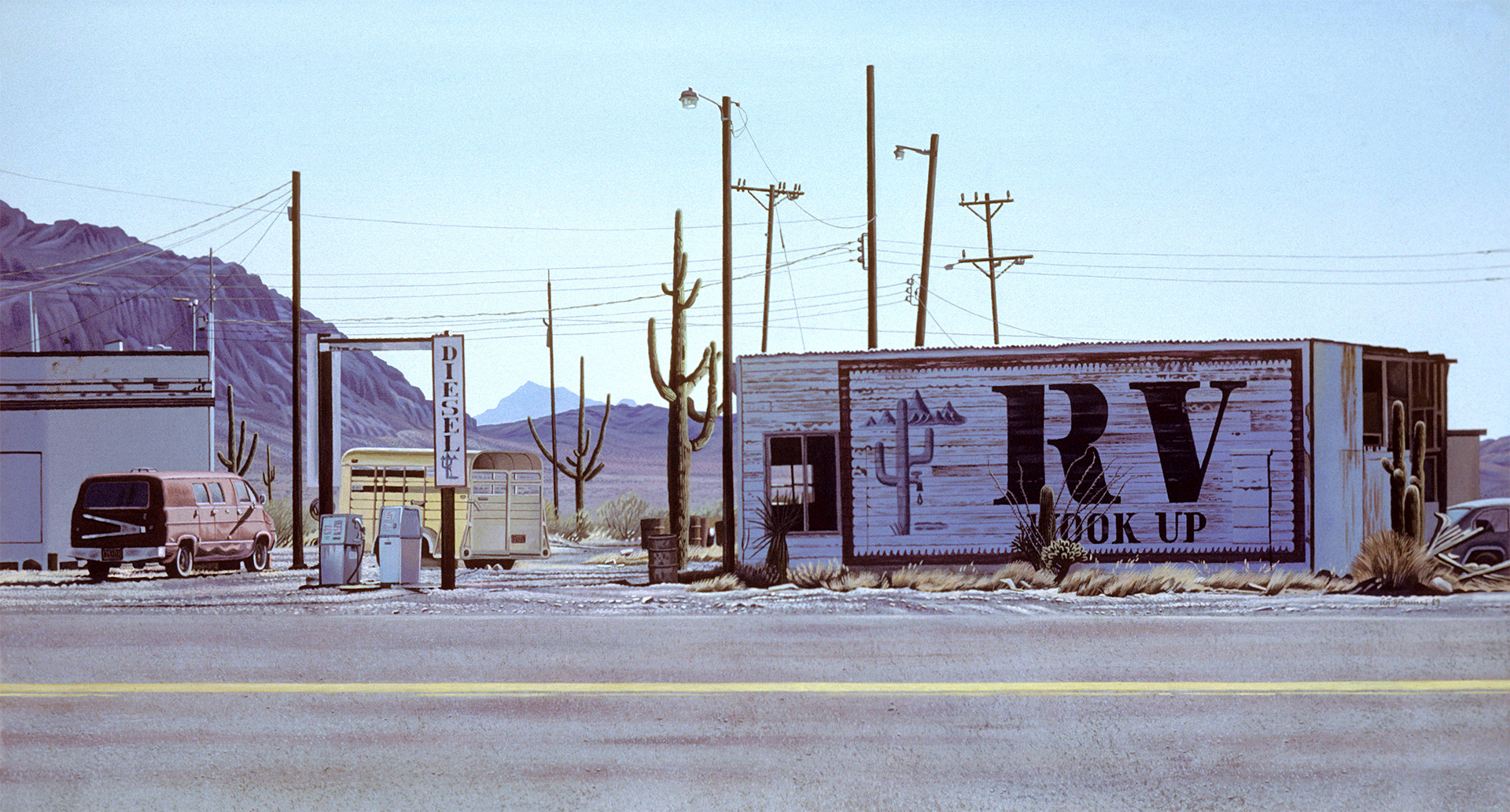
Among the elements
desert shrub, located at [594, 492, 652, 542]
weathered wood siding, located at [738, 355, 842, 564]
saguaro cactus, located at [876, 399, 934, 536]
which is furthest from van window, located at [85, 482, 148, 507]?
desert shrub, located at [594, 492, 652, 542]

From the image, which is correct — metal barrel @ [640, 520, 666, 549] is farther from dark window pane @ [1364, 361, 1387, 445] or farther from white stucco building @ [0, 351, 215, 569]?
white stucco building @ [0, 351, 215, 569]

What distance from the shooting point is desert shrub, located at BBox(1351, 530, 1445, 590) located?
18.8 metres

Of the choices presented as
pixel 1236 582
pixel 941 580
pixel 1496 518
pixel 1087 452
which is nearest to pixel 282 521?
pixel 941 580

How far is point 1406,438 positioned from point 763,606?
1211 centimetres

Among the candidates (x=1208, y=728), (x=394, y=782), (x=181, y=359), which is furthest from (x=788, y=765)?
(x=181, y=359)

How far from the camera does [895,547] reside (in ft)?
72.5

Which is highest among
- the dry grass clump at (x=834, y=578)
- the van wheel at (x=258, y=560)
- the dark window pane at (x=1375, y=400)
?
the dark window pane at (x=1375, y=400)

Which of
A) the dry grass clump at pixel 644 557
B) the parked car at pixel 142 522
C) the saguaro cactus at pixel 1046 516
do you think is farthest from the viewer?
the dry grass clump at pixel 644 557

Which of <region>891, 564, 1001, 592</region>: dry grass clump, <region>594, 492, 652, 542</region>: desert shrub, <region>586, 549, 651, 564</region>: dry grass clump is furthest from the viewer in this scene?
<region>594, 492, 652, 542</region>: desert shrub

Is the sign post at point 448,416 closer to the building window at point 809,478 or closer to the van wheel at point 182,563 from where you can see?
the building window at point 809,478

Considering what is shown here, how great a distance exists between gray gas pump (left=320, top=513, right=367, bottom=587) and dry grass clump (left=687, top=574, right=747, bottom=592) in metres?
5.80

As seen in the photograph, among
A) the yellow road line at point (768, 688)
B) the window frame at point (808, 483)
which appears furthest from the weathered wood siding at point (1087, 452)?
the yellow road line at point (768, 688)

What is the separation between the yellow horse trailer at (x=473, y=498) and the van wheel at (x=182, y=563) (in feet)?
9.61

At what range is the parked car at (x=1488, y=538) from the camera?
65.6ft
